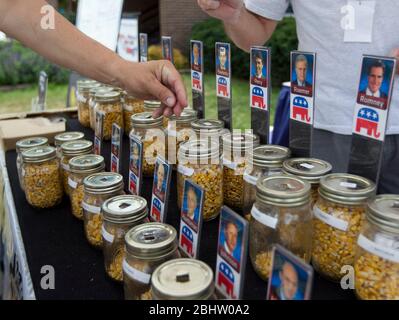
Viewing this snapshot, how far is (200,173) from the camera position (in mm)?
944

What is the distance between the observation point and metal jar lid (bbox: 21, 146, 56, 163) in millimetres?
1138

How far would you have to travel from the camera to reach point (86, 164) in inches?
41.8

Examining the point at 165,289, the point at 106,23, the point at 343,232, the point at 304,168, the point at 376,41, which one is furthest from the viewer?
the point at 106,23

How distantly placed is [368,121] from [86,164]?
26.8 inches

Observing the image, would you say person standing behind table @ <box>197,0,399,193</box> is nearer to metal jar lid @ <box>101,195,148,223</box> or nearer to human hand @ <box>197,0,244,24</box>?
human hand @ <box>197,0,244,24</box>

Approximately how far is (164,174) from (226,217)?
257 millimetres

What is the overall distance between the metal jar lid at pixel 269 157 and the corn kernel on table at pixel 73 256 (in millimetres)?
197

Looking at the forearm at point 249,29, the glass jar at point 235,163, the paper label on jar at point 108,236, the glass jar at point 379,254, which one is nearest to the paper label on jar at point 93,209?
the paper label on jar at point 108,236

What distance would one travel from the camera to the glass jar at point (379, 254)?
0.62m

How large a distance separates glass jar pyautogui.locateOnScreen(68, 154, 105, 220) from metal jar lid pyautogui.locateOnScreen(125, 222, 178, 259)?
0.35m

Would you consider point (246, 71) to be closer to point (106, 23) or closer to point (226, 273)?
point (106, 23)

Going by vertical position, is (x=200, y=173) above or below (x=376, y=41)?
below
